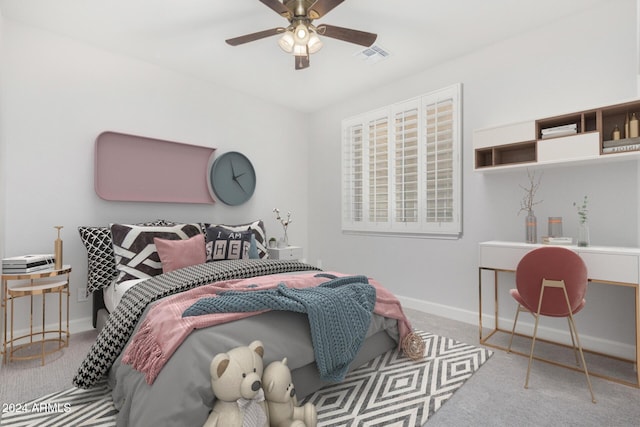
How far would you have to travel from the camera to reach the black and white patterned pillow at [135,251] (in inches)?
104

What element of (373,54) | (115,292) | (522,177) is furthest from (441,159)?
(115,292)

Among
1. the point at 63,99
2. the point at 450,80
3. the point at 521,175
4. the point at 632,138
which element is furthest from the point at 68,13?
the point at 632,138

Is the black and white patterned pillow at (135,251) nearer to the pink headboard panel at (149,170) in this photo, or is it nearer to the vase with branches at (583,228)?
the pink headboard panel at (149,170)

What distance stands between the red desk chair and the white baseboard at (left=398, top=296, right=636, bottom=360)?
1.96ft

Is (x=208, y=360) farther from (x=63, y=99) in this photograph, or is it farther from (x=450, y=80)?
(x=450, y=80)

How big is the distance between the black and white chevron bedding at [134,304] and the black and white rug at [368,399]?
0.13 m

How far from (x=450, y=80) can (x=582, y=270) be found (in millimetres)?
2187

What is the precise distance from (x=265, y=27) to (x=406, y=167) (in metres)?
2.00

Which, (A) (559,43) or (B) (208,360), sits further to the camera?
(A) (559,43)

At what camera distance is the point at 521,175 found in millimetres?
2871

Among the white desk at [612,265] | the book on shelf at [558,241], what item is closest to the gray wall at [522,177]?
the book on shelf at [558,241]

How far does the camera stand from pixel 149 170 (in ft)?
10.8

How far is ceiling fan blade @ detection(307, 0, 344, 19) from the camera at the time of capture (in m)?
2.03

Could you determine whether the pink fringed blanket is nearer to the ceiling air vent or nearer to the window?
the window
